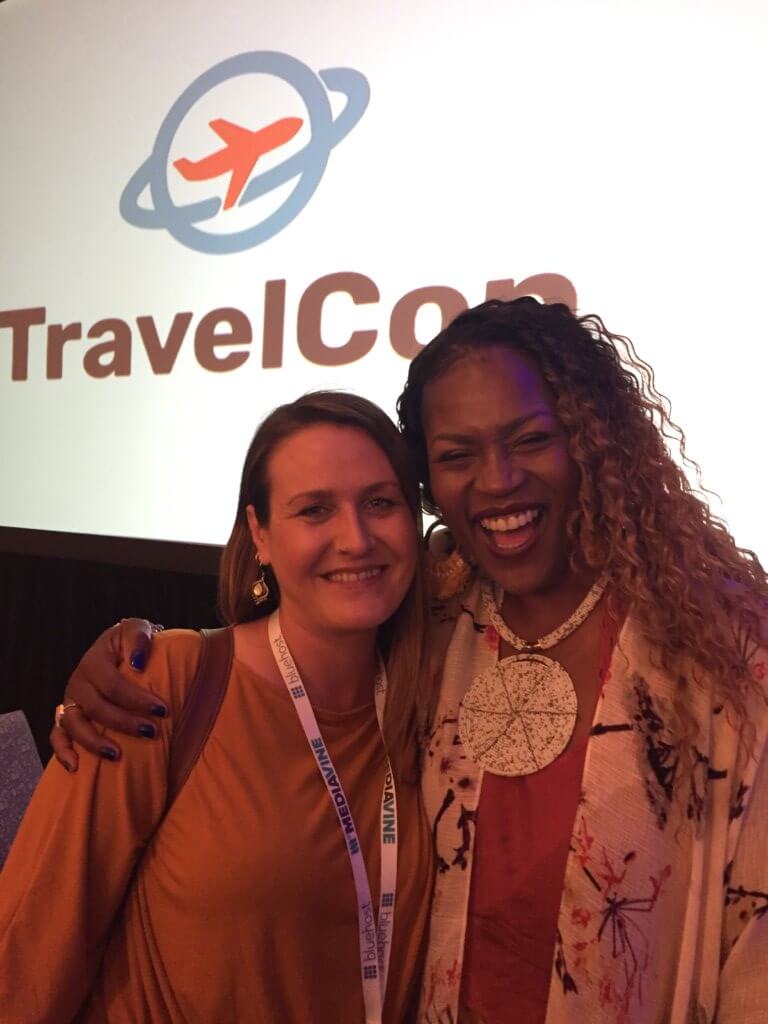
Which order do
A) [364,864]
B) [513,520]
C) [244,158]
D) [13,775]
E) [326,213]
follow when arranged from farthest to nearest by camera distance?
[244,158]
[326,213]
[13,775]
[513,520]
[364,864]

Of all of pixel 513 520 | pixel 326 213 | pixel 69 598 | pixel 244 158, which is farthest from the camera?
pixel 69 598

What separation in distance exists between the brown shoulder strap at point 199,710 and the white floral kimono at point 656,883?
426mm

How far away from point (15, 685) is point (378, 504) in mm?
2789

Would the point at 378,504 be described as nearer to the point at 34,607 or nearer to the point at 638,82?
the point at 638,82

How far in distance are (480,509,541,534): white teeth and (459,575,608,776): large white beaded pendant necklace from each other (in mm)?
159

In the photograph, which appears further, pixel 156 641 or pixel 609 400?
pixel 609 400

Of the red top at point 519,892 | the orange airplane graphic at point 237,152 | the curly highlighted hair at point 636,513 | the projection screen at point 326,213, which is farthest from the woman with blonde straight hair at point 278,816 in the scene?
the orange airplane graphic at point 237,152

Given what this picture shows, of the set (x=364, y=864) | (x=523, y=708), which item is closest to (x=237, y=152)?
(x=523, y=708)

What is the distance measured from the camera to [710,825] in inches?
51.7

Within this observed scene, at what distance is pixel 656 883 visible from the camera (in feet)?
4.24

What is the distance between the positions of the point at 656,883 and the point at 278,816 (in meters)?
0.54

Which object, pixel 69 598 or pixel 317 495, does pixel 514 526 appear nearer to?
pixel 317 495

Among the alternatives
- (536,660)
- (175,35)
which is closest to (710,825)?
(536,660)

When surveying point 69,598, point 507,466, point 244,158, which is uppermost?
point 244,158
